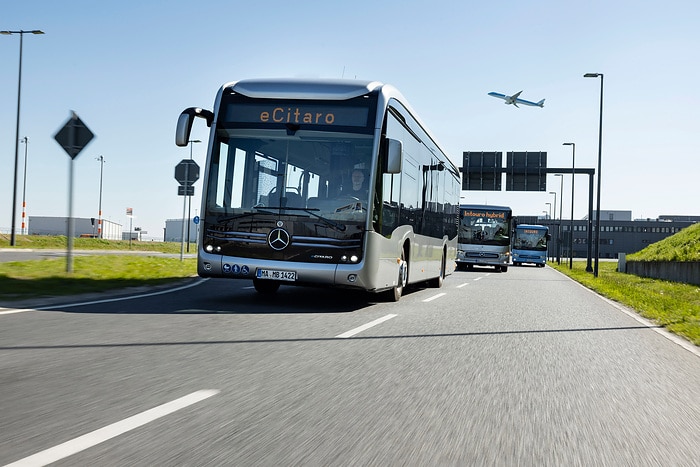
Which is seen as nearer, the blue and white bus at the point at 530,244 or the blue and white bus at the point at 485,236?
the blue and white bus at the point at 485,236

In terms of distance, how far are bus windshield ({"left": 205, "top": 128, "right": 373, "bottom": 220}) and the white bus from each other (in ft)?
0.05

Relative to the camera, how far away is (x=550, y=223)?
13325cm

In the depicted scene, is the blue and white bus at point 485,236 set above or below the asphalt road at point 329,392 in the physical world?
above

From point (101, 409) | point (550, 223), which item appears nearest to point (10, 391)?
point (101, 409)

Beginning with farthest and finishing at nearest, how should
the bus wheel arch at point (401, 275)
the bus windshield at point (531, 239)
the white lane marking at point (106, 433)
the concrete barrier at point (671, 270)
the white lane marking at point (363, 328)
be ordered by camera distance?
1. the bus windshield at point (531, 239)
2. the concrete barrier at point (671, 270)
3. the bus wheel arch at point (401, 275)
4. the white lane marking at point (363, 328)
5. the white lane marking at point (106, 433)

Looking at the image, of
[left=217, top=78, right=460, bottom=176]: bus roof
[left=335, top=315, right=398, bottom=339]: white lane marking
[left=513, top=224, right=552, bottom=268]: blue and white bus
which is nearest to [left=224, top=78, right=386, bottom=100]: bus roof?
[left=217, top=78, right=460, bottom=176]: bus roof

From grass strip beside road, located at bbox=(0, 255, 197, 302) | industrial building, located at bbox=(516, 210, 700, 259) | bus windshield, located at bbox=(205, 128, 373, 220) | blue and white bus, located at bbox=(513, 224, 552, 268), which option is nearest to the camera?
bus windshield, located at bbox=(205, 128, 373, 220)

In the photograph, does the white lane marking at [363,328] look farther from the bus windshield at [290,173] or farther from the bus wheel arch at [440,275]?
the bus wheel arch at [440,275]

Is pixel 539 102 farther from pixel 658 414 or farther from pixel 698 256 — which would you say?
pixel 658 414

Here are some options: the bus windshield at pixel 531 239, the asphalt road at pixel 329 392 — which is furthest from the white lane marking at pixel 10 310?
the bus windshield at pixel 531 239

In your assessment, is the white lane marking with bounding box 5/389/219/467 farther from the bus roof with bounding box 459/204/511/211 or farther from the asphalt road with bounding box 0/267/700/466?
the bus roof with bounding box 459/204/511/211

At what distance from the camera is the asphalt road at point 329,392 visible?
3.52m

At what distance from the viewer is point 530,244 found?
54094 millimetres

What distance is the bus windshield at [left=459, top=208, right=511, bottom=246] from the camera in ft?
113
